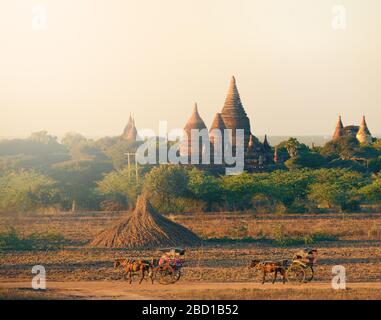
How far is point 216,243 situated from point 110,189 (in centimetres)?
1257

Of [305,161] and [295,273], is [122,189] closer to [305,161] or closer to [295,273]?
[305,161]

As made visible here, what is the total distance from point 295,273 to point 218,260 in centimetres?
280

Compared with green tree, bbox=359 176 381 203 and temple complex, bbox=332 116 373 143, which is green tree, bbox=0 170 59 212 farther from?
temple complex, bbox=332 116 373 143

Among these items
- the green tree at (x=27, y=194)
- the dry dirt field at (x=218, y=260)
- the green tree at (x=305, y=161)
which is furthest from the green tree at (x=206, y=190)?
the green tree at (x=305, y=161)

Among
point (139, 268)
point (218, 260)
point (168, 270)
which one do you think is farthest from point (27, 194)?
point (168, 270)

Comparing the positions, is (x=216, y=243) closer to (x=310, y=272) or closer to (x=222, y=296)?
(x=310, y=272)

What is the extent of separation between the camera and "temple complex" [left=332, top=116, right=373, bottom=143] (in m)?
56.8

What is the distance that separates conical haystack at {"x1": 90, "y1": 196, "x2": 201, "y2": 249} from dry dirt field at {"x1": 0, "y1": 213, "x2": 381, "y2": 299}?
481 mm

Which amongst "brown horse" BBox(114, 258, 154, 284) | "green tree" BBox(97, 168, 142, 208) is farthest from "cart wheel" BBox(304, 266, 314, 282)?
"green tree" BBox(97, 168, 142, 208)

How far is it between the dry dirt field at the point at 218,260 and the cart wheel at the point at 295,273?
0.90ft

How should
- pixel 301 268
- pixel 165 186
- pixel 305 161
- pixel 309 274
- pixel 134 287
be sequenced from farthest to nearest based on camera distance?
pixel 305 161 < pixel 165 186 < pixel 309 274 < pixel 301 268 < pixel 134 287

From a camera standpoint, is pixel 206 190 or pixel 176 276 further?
pixel 206 190

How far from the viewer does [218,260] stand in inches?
619

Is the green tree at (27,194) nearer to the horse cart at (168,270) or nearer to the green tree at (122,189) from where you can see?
the green tree at (122,189)
